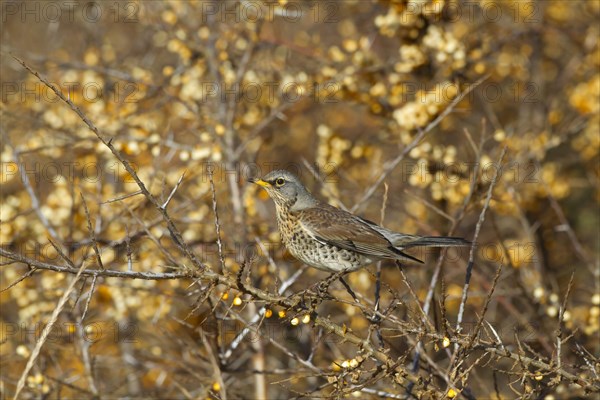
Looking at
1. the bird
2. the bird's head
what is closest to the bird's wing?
the bird

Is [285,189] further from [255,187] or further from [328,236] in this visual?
[255,187]

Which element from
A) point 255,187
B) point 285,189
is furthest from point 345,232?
point 255,187

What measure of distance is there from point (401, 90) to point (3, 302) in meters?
4.63

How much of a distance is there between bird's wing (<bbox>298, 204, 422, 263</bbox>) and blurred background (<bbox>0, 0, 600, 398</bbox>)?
0.17 metres

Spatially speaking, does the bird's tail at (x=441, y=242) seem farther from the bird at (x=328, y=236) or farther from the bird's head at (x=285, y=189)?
the bird's head at (x=285, y=189)

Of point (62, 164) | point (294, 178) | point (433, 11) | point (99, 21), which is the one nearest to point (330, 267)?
point (294, 178)

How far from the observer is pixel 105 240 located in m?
5.87

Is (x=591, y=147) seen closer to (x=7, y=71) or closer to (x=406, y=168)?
(x=406, y=168)

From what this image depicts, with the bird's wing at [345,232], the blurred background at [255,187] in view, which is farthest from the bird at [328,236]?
the blurred background at [255,187]

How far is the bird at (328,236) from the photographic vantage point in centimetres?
505

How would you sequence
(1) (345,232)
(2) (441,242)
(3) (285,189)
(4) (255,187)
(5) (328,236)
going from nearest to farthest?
(2) (441,242) < (5) (328,236) < (1) (345,232) < (3) (285,189) < (4) (255,187)

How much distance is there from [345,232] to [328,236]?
169 millimetres

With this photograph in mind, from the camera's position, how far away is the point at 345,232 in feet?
17.2

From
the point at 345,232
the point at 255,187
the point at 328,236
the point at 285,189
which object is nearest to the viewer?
the point at 328,236
